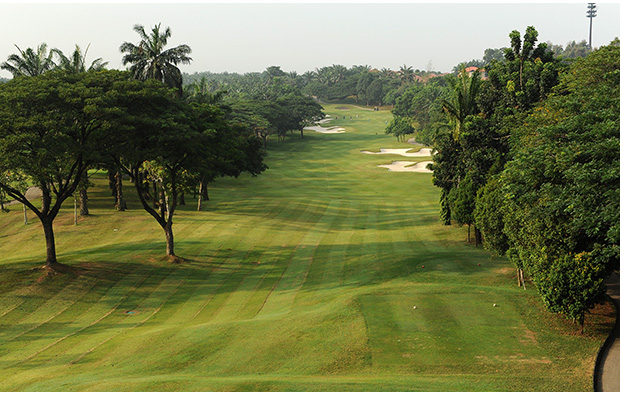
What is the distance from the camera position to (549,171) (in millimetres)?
22812

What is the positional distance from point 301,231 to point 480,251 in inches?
700

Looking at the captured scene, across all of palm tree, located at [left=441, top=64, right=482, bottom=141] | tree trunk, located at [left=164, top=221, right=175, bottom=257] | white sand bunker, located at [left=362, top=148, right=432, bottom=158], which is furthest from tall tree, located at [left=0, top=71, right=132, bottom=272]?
white sand bunker, located at [left=362, top=148, right=432, bottom=158]

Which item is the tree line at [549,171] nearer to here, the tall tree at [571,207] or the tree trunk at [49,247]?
the tall tree at [571,207]

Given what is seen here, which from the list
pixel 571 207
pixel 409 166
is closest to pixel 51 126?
pixel 571 207

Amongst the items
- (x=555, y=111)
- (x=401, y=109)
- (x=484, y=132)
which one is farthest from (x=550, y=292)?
(x=401, y=109)

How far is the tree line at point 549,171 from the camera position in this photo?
67.8 ft

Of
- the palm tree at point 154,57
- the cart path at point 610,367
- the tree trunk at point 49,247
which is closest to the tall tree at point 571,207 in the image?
the cart path at point 610,367

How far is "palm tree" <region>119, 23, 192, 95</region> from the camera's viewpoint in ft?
199

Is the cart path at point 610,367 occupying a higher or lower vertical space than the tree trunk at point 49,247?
lower

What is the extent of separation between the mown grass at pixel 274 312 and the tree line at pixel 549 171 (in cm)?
234

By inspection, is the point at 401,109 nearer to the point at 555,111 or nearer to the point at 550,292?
the point at 555,111

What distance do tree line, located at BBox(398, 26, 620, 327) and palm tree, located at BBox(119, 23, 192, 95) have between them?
35.7 m

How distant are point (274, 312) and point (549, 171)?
15.6 metres

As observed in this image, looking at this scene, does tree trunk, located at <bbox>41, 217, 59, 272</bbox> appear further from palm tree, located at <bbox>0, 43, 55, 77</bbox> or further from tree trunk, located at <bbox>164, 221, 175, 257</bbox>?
palm tree, located at <bbox>0, 43, 55, 77</bbox>
